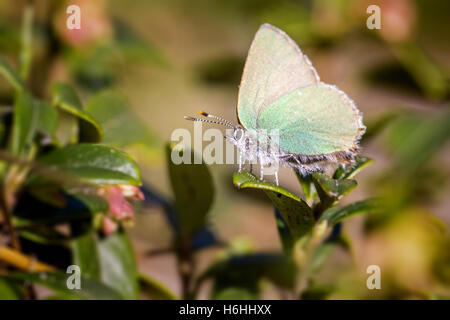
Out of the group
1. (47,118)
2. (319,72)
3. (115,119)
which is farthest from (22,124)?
(319,72)

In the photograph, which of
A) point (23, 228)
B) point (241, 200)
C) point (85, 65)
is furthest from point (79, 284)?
point (241, 200)

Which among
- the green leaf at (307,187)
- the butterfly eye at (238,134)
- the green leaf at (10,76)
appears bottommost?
the green leaf at (307,187)

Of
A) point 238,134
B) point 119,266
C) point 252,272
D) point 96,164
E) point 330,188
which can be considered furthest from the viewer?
point 238,134

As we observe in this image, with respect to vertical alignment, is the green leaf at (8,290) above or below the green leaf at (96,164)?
below

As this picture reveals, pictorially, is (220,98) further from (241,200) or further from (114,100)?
(114,100)

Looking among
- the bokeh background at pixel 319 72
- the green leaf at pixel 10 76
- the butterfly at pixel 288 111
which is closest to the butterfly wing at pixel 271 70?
the butterfly at pixel 288 111

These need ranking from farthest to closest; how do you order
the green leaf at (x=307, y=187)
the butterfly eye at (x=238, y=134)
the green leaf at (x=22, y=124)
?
the butterfly eye at (x=238, y=134), the green leaf at (x=22, y=124), the green leaf at (x=307, y=187)

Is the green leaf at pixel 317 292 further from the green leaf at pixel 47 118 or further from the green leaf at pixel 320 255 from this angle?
the green leaf at pixel 47 118

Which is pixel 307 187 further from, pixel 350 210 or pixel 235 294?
pixel 235 294
